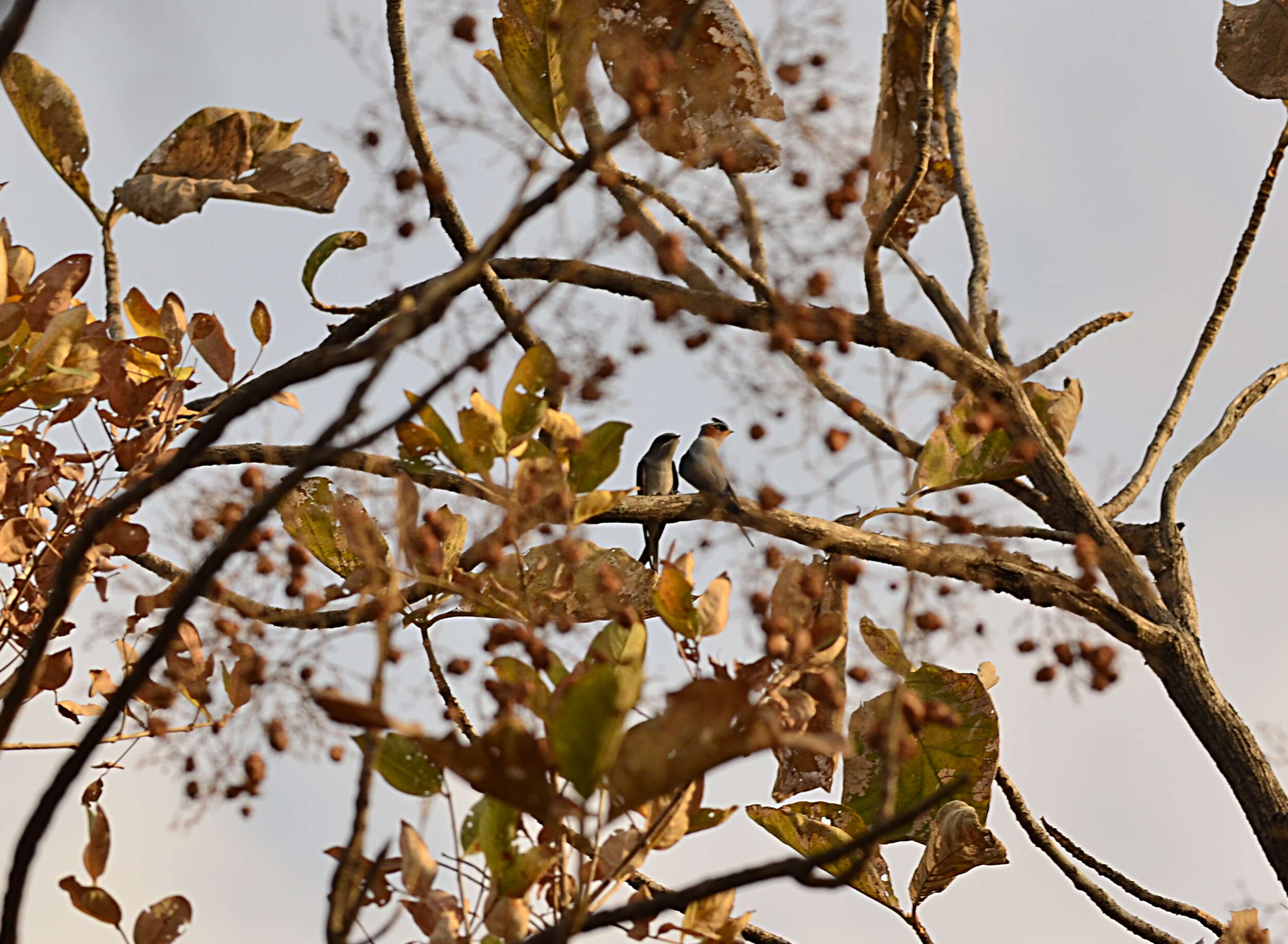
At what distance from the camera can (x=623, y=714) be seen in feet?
2.26

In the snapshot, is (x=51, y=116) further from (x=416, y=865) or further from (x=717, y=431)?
(x=717, y=431)

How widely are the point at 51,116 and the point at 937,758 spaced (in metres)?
1.25

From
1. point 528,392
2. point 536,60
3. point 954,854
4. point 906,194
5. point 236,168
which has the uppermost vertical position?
point 906,194

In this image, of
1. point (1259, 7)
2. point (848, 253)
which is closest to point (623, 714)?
point (848, 253)

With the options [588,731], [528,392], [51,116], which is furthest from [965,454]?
[51,116]

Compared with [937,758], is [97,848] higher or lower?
lower

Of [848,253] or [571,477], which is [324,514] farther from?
[848,253]

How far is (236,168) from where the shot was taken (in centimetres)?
143

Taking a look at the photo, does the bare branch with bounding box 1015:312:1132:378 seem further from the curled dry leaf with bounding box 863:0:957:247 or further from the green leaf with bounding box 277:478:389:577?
the green leaf with bounding box 277:478:389:577

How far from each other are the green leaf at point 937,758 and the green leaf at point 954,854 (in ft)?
0.13

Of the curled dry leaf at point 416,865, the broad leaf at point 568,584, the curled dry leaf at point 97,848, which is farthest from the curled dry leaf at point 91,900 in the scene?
the broad leaf at point 568,584

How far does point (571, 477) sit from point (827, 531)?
21.2 inches

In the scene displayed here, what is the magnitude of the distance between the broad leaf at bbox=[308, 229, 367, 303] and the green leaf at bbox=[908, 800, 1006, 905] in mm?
1003

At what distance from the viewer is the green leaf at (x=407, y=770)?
0.93 m
